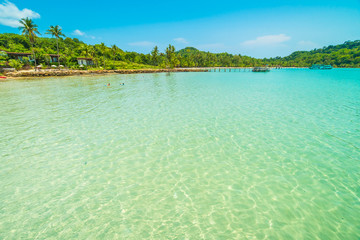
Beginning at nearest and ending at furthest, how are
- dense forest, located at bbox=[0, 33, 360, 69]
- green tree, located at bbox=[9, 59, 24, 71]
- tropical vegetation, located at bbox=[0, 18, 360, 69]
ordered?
green tree, located at bbox=[9, 59, 24, 71]
tropical vegetation, located at bbox=[0, 18, 360, 69]
dense forest, located at bbox=[0, 33, 360, 69]

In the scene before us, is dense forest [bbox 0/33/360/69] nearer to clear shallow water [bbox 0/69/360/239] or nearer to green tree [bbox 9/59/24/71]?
green tree [bbox 9/59/24/71]

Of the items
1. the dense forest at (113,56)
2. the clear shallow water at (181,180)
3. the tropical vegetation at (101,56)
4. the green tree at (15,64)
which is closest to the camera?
the clear shallow water at (181,180)

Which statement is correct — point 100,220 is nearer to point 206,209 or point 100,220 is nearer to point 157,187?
point 157,187

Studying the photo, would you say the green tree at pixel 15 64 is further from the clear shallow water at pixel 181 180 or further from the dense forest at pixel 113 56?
the clear shallow water at pixel 181 180

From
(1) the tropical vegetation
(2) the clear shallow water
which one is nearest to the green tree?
(1) the tropical vegetation

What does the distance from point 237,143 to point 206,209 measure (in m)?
4.54

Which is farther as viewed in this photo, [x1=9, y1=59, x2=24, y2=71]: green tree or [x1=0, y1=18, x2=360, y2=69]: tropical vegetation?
[x1=0, y1=18, x2=360, y2=69]: tropical vegetation

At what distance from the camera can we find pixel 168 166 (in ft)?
22.1

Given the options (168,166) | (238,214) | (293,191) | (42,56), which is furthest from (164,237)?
(42,56)

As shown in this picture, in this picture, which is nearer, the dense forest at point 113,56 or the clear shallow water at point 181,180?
the clear shallow water at point 181,180

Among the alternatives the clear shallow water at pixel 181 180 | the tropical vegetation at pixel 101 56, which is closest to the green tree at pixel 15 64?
the tropical vegetation at pixel 101 56

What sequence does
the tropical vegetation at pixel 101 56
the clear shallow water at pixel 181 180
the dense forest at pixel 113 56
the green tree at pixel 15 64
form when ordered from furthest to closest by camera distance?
the dense forest at pixel 113 56 < the tropical vegetation at pixel 101 56 < the green tree at pixel 15 64 < the clear shallow water at pixel 181 180

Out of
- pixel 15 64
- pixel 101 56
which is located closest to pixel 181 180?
pixel 15 64

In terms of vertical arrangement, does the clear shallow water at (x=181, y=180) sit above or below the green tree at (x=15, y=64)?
below
